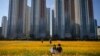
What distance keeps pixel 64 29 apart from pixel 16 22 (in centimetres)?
1495

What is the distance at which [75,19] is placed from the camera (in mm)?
38031

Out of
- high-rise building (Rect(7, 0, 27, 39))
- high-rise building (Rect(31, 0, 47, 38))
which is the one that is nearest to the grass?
high-rise building (Rect(31, 0, 47, 38))

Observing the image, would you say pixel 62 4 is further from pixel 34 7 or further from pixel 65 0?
pixel 34 7

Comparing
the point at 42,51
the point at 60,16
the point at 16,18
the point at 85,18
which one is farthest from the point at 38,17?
the point at 42,51

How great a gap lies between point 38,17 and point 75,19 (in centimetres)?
1160

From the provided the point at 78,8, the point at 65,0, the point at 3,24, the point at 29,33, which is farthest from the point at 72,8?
the point at 3,24

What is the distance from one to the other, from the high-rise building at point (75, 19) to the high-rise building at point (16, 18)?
11458 millimetres

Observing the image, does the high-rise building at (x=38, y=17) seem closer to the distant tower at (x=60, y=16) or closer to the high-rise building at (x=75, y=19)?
the distant tower at (x=60, y=16)

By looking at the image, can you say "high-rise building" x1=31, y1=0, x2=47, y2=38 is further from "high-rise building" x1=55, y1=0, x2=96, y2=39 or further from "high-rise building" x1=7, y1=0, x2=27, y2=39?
"high-rise building" x1=55, y1=0, x2=96, y2=39

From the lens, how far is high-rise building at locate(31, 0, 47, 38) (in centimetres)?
4359

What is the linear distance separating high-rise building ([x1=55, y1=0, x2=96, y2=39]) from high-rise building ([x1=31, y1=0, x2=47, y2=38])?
4583 millimetres

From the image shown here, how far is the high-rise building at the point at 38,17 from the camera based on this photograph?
43.6 meters

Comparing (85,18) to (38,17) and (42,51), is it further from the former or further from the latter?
(42,51)

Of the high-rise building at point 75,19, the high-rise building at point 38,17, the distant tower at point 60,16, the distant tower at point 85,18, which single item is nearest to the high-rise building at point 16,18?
the high-rise building at point 38,17
